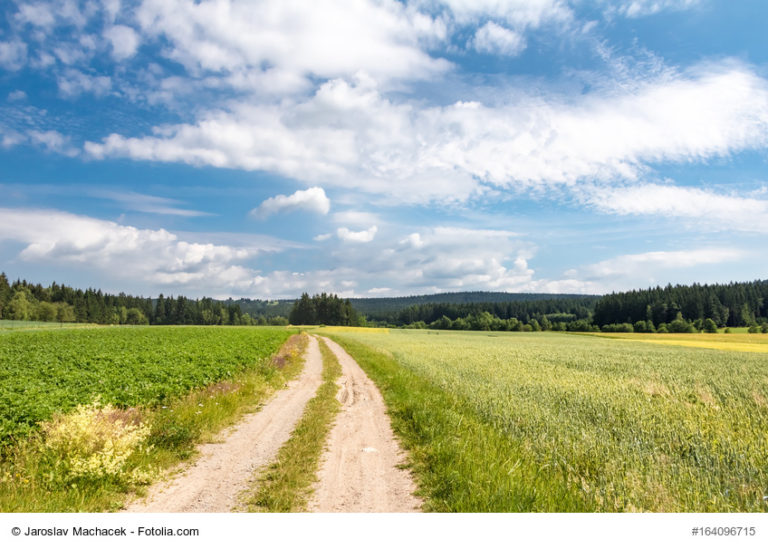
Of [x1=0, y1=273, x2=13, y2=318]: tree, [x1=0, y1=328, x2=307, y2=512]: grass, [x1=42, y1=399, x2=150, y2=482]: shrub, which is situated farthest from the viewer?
[x1=0, y1=273, x2=13, y2=318]: tree

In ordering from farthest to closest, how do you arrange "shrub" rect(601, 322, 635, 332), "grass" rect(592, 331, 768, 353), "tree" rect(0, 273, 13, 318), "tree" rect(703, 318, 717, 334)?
1. "tree" rect(0, 273, 13, 318)
2. "shrub" rect(601, 322, 635, 332)
3. "tree" rect(703, 318, 717, 334)
4. "grass" rect(592, 331, 768, 353)

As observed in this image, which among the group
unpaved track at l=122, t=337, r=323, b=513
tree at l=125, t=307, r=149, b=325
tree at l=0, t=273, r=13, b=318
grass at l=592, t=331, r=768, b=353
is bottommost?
grass at l=592, t=331, r=768, b=353

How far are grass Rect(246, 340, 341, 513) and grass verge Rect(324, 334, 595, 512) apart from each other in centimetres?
195

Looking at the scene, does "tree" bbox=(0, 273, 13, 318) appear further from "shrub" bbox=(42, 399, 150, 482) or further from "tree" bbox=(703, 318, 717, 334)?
"tree" bbox=(703, 318, 717, 334)

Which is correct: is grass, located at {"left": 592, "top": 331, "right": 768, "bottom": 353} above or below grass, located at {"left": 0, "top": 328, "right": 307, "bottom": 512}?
below

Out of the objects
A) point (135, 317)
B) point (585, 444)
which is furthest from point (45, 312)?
point (585, 444)

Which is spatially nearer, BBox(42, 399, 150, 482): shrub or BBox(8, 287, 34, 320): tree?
BBox(42, 399, 150, 482): shrub

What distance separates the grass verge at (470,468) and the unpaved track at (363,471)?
0.31m

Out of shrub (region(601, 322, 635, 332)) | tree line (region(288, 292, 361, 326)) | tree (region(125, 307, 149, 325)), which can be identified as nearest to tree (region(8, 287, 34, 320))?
tree (region(125, 307, 149, 325))

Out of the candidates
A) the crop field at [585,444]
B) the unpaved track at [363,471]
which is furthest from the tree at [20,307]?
the unpaved track at [363,471]

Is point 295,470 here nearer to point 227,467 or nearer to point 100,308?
point 227,467

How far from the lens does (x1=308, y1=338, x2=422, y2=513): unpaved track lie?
20.5 ft

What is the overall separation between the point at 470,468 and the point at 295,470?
3239 millimetres

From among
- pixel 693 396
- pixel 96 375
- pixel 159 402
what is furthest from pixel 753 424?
pixel 96 375
